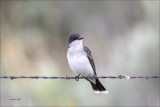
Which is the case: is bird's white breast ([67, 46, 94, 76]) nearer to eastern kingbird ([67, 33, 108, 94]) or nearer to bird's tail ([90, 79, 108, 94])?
eastern kingbird ([67, 33, 108, 94])

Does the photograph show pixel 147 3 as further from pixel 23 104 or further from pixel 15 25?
pixel 23 104

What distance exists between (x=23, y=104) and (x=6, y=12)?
26.7ft

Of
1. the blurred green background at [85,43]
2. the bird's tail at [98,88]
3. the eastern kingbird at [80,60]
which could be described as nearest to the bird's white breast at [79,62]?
the eastern kingbird at [80,60]

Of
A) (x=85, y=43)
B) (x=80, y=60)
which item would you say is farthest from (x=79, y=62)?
(x=85, y=43)

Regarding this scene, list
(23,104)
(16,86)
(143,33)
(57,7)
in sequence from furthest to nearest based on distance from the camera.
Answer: (57,7) → (143,33) → (16,86) → (23,104)

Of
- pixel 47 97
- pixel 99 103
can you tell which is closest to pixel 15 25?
pixel 99 103

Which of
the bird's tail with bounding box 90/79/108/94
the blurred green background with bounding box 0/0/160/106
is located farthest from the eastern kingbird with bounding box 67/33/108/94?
the blurred green background with bounding box 0/0/160/106

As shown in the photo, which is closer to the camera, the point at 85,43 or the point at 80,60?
the point at 80,60

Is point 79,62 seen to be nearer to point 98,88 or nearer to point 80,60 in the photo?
point 80,60

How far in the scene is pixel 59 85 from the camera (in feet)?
51.3

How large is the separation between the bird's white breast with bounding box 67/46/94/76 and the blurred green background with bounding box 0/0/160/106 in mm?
3449

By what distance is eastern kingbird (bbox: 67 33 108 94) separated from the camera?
1039 cm

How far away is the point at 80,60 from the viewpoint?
1041 cm

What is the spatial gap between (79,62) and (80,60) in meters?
0.05
